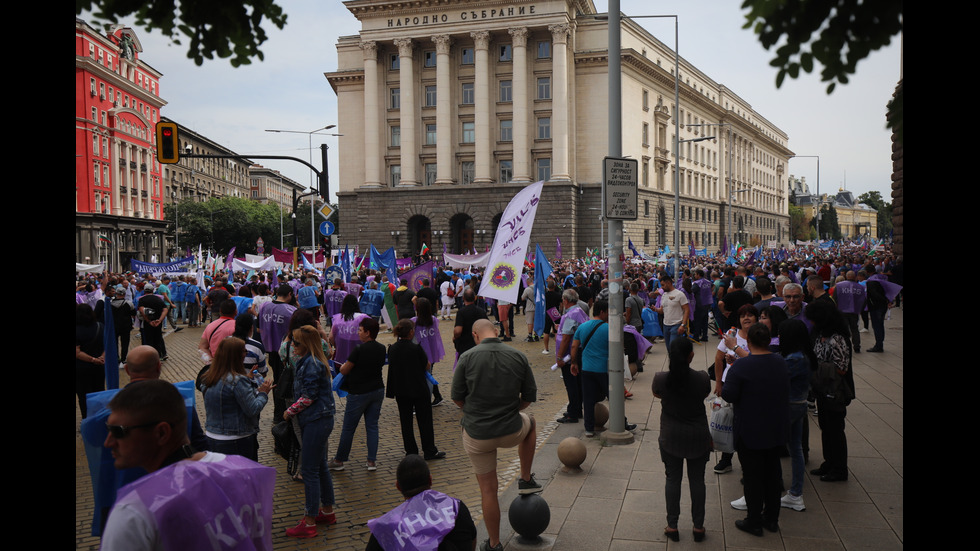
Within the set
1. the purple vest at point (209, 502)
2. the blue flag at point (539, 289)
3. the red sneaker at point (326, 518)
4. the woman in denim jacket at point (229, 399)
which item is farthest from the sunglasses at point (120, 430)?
the blue flag at point (539, 289)

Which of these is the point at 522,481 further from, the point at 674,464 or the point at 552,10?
the point at 552,10

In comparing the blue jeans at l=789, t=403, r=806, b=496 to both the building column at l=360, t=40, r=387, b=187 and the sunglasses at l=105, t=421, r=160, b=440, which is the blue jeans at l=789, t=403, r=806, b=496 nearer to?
the sunglasses at l=105, t=421, r=160, b=440

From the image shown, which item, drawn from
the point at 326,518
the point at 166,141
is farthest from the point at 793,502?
the point at 166,141

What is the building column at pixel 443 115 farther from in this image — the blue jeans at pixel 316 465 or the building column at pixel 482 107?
the blue jeans at pixel 316 465

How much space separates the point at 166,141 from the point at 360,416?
890 centimetres

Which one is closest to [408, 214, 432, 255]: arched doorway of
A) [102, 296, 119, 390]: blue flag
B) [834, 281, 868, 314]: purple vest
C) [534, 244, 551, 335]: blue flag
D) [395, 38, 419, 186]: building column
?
[395, 38, 419, 186]: building column

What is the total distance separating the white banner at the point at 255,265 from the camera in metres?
30.0

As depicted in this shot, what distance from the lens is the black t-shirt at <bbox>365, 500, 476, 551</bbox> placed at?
3588mm

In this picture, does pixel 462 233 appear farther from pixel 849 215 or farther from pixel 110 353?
pixel 849 215

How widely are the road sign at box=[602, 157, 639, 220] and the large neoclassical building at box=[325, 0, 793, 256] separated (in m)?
43.2

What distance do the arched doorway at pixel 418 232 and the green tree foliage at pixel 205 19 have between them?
171ft

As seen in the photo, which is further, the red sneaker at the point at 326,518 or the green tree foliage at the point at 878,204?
the green tree foliage at the point at 878,204

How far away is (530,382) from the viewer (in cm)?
587
